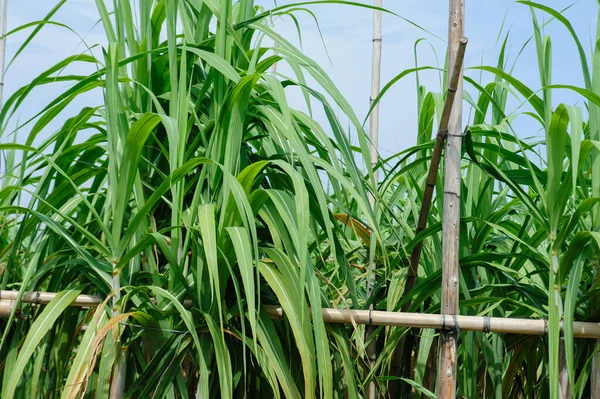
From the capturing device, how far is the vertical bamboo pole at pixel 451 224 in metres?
1.20

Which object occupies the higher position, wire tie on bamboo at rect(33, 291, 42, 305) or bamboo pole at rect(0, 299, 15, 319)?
wire tie on bamboo at rect(33, 291, 42, 305)

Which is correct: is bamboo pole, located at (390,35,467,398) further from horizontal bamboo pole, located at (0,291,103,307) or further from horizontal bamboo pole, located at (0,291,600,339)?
horizontal bamboo pole, located at (0,291,103,307)

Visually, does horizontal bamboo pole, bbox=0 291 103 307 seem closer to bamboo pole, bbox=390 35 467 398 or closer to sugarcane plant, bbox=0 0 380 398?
sugarcane plant, bbox=0 0 380 398

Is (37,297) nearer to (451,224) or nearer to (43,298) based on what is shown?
(43,298)

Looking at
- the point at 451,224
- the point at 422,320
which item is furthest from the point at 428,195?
the point at 422,320

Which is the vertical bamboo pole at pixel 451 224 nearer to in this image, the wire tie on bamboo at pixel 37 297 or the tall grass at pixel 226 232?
the tall grass at pixel 226 232

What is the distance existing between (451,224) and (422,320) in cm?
16

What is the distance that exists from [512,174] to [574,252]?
0.21 metres

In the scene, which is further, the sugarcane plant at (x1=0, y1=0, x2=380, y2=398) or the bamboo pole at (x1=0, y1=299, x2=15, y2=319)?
the bamboo pole at (x1=0, y1=299, x2=15, y2=319)

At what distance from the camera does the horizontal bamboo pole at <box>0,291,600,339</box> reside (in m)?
1.18

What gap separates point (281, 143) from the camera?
3.98 feet

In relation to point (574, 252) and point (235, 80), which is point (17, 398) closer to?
point (235, 80)

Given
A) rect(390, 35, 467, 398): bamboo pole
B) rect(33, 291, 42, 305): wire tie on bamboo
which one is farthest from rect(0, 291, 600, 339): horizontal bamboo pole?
rect(390, 35, 467, 398): bamboo pole

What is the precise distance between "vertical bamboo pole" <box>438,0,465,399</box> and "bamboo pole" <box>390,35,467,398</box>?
0.01 metres
